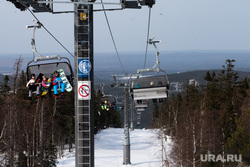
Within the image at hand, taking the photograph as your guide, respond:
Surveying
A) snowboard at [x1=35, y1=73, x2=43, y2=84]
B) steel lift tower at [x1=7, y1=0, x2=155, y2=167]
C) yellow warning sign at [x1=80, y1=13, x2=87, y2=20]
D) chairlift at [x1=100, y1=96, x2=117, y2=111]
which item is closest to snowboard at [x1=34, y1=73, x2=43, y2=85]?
snowboard at [x1=35, y1=73, x2=43, y2=84]

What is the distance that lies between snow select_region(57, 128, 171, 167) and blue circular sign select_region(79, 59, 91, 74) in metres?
28.0

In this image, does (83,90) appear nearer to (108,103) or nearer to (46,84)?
(46,84)

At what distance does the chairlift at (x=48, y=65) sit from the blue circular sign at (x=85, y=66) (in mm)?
2281

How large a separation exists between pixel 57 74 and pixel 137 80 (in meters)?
7.90

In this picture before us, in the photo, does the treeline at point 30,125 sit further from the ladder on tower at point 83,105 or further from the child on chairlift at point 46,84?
the ladder on tower at point 83,105

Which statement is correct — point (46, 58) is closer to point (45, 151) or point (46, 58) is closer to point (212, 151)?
point (45, 151)

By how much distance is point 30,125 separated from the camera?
3894 cm

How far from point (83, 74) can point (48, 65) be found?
314 cm

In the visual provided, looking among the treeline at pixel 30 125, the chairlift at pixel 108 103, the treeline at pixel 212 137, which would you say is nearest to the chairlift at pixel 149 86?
the treeline at pixel 30 125

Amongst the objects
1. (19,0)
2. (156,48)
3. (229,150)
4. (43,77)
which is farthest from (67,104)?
(19,0)

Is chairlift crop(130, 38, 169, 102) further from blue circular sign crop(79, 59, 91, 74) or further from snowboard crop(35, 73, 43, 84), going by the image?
blue circular sign crop(79, 59, 91, 74)

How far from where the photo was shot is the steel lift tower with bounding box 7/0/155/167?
9.66 metres

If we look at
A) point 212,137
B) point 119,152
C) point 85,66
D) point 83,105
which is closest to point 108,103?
point 119,152

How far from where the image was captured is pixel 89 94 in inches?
395
